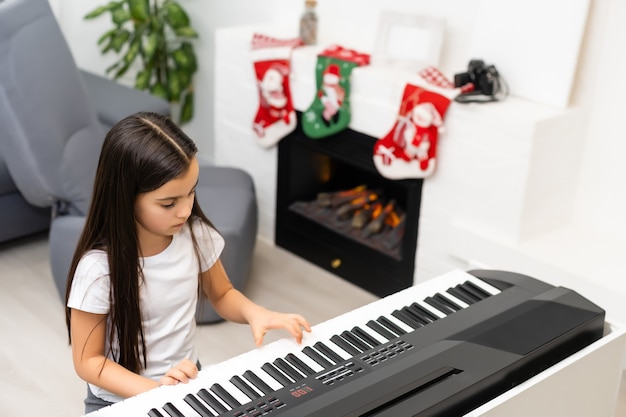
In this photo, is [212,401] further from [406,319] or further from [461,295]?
[461,295]

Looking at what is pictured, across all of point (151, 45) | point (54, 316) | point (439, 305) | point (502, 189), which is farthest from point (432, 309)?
point (151, 45)

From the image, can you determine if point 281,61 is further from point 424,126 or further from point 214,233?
point 214,233

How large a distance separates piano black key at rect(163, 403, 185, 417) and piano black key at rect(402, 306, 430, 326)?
1.86 ft

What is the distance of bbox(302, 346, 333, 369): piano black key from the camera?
1.58m

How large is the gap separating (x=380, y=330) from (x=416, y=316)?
0.11 m

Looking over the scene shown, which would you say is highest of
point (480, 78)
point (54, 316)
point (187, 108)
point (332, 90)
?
point (480, 78)

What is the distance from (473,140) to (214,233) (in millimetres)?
1386

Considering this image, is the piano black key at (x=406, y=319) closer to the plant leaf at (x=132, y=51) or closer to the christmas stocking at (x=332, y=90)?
the christmas stocking at (x=332, y=90)

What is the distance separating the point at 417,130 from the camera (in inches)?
118

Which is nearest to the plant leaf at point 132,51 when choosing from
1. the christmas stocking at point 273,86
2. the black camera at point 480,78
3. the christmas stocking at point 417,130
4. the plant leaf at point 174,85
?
the plant leaf at point 174,85

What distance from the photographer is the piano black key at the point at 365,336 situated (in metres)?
1.67

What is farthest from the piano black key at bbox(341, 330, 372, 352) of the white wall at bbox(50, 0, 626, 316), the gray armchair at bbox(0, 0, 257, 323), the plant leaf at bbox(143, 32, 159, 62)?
the plant leaf at bbox(143, 32, 159, 62)

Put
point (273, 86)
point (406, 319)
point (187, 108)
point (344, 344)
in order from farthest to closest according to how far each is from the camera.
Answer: point (187, 108) < point (273, 86) < point (406, 319) < point (344, 344)

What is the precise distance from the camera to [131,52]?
13.9 ft
